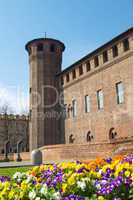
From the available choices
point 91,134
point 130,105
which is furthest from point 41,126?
point 130,105

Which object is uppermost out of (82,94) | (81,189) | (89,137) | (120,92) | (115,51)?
(115,51)

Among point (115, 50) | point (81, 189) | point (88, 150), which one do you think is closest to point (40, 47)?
point (115, 50)

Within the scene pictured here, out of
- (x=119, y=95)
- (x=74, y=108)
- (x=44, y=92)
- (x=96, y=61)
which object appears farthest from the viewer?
(x=44, y=92)

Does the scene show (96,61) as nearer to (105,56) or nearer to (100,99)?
(105,56)

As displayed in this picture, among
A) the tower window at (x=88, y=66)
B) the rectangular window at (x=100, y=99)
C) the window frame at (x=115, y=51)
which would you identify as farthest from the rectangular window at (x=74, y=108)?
the window frame at (x=115, y=51)

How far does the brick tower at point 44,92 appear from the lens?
32.9 m

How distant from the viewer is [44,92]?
33531 millimetres

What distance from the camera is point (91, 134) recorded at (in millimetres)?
27875

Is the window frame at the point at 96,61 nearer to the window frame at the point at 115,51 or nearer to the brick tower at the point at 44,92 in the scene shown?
the window frame at the point at 115,51

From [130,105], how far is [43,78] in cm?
1345

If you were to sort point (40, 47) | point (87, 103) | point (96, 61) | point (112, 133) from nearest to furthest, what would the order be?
point (112, 133), point (96, 61), point (87, 103), point (40, 47)

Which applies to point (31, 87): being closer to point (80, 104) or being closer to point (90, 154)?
point (80, 104)

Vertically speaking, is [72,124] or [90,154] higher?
[72,124]

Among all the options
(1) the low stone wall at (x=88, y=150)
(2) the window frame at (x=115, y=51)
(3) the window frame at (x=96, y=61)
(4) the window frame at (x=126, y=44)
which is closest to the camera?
(1) the low stone wall at (x=88, y=150)
